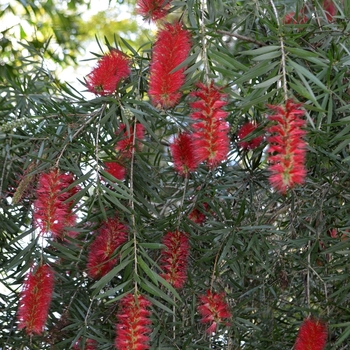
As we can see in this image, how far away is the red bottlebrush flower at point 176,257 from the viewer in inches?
46.6

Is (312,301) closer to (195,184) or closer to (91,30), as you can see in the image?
(195,184)

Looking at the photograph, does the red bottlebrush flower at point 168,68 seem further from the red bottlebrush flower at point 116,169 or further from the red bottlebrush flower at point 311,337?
the red bottlebrush flower at point 311,337

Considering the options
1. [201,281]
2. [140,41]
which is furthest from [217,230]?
[140,41]

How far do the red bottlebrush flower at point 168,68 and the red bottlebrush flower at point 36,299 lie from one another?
365 millimetres

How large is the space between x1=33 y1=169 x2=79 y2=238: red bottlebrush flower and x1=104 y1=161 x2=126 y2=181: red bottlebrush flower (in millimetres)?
91

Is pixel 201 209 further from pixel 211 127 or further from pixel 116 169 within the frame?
pixel 211 127

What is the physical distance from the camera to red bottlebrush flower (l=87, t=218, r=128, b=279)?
1.18 m

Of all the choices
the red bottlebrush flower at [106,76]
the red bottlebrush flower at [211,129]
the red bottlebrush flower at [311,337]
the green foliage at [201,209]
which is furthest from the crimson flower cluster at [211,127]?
the red bottlebrush flower at [311,337]

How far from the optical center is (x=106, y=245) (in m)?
1.18

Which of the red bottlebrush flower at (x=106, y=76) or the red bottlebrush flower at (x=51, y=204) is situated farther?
the red bottlebrush flower at (x=106, y=76)

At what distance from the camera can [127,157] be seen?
124cm

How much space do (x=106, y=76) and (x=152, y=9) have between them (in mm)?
142

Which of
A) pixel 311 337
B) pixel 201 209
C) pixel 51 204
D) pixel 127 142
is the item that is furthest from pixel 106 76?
pixel 311 337

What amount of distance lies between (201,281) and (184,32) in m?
0.50
